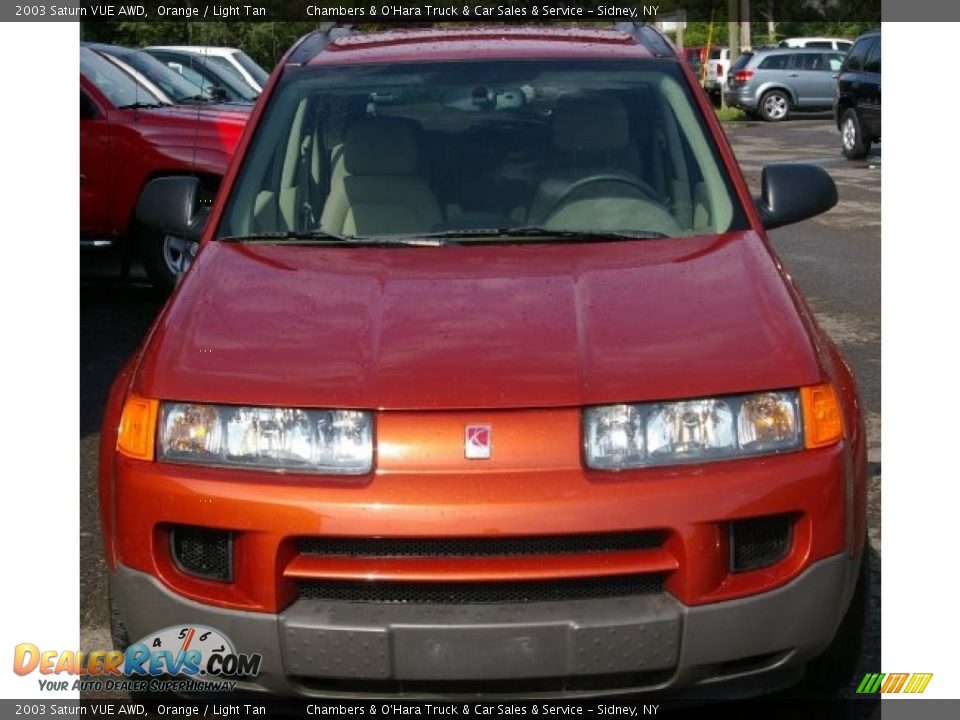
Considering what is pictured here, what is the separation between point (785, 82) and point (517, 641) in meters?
35.0

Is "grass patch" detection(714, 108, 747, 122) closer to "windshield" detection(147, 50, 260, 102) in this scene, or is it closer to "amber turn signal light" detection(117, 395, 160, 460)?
"windshield" detection(147, 50, 260, 102)

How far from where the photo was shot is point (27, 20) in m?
9.77

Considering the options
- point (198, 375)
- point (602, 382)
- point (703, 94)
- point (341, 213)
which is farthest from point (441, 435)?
point (703, 94)

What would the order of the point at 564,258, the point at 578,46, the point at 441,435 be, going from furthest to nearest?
the point at 578,46 → the point at 564,258 → the point at 441,435

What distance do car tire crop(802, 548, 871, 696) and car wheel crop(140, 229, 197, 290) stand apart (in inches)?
293

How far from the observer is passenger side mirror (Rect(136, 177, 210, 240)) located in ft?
16.7

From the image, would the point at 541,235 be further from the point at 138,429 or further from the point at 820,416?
the point at 138,429

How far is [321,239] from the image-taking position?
15.1 ft

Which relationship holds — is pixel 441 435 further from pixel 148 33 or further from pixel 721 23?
pixel 721 23

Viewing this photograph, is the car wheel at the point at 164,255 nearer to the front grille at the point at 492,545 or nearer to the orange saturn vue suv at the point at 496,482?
the orange saturn vue suv at the point at 496,482

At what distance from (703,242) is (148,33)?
924 inches

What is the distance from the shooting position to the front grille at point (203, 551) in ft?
11.4

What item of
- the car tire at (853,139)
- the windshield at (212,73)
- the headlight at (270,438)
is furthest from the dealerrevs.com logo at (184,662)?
the car tire at (853,139)
